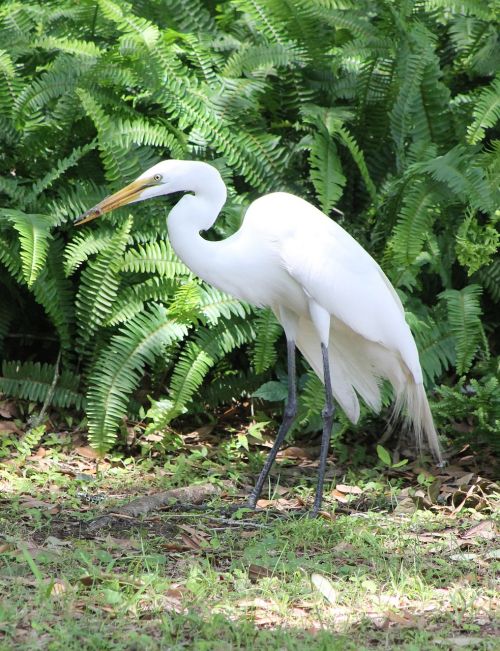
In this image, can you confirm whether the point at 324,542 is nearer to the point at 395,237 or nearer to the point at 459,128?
the point at 395,237

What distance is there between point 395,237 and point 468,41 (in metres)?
2.15

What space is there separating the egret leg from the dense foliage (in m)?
0.47

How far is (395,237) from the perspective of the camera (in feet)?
17.9

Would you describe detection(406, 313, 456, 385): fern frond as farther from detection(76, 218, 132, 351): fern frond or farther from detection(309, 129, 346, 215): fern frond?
detection(76, 218, 132, 351): fern frond

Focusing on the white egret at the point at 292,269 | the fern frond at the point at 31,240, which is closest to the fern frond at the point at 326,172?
the white egret at the point at 292,269

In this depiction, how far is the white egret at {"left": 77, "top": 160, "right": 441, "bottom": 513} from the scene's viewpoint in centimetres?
461

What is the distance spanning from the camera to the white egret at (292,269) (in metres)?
4.61

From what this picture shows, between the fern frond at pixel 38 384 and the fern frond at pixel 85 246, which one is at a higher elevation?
the fern frond at pixel 85 246

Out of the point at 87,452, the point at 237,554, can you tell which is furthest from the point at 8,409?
the point at 237,554

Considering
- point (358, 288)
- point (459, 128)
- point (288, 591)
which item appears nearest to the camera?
point (288, 591)

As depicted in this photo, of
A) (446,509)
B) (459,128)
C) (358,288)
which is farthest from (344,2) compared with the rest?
(446,509)

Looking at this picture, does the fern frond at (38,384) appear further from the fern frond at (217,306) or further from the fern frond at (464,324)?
the fern frond at (464,324)

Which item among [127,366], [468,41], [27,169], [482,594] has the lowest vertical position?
[127,366]

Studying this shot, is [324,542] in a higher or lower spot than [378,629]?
lower
